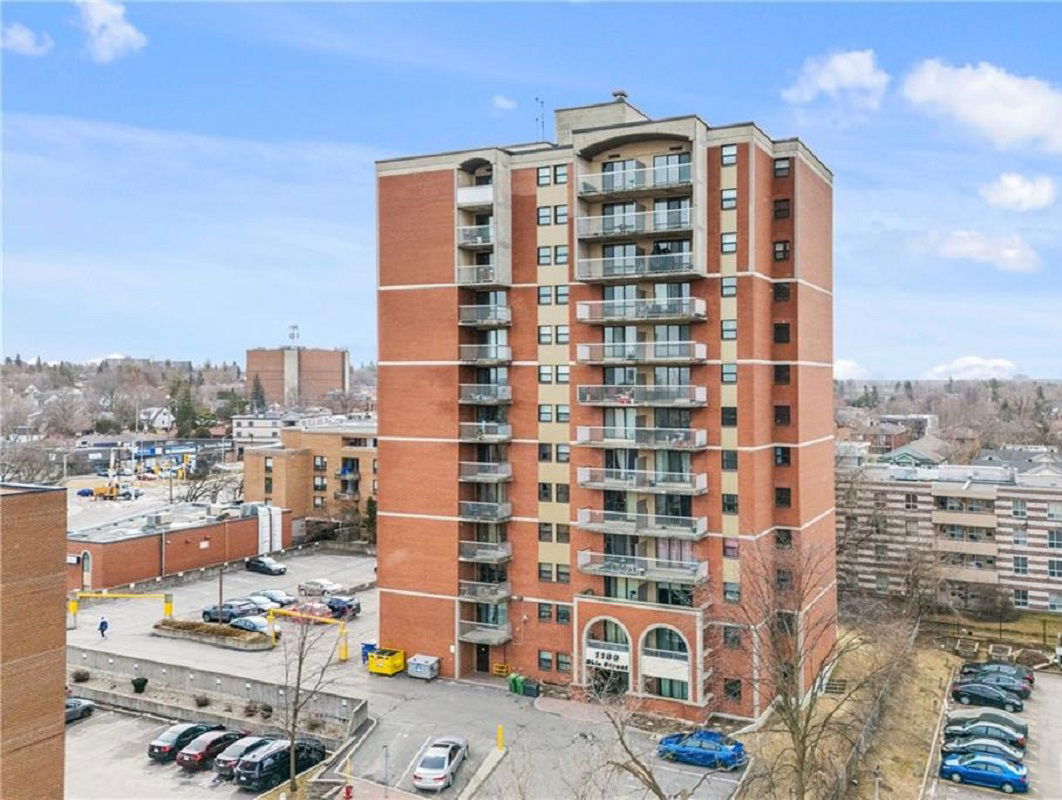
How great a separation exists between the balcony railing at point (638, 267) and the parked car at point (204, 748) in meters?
22.2

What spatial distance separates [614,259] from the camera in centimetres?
3509

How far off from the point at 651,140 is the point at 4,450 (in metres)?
81.5

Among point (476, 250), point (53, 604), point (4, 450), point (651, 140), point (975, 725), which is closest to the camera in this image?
point (53, 604)

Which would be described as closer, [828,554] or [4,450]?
[828,554]

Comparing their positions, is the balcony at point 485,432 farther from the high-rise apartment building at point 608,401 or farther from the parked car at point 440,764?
the parked car at point 440,764

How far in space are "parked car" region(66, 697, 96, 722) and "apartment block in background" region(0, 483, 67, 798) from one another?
17.5m

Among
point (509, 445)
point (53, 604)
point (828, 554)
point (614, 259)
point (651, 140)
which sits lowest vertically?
point (828, 554)

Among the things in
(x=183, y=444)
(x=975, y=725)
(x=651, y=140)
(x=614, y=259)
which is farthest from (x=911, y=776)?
(x=183, y=444)

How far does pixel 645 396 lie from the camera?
113 feet

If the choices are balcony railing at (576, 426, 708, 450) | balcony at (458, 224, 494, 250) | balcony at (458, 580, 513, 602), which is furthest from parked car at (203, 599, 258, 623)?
balcony at (458, 224, 494, 250)

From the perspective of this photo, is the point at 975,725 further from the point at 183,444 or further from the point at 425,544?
the point at 183,444

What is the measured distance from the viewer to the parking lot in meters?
28.8

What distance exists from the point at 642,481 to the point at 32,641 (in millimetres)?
22217

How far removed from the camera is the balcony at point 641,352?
111 feet
